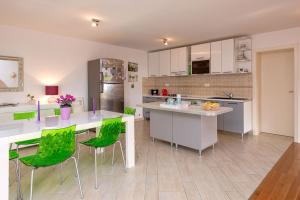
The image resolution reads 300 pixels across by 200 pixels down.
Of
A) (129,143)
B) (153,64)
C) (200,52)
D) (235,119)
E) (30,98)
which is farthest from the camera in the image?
(153,64)

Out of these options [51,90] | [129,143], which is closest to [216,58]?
[129,143]

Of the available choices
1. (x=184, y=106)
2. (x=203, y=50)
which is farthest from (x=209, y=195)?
(x=203, y=50)

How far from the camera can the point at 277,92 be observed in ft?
15.2

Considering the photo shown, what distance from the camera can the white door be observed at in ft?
14.6

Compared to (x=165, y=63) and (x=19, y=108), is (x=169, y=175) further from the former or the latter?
(x=165, y=63)

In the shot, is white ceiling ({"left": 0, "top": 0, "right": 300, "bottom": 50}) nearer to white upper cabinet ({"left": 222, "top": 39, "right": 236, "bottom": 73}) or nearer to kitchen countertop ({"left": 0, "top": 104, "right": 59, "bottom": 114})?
white upper cabinet ({"left": 222, "top": 39, "right": 236, "bottom": 73})

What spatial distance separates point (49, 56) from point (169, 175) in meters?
3.76

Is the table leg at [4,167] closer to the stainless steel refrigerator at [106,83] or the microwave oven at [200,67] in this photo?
the stainless steel refrigerator at [106,83]

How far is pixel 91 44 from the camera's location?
5250mm

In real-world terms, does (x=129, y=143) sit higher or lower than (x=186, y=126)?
lower

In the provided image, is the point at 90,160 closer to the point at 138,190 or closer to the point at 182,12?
the point at 138,190

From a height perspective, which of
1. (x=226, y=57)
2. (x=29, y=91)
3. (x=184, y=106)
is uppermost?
(x=226, y=57)

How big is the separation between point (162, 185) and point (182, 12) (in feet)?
8.63

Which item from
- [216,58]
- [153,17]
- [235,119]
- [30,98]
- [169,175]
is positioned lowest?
[169,175]
